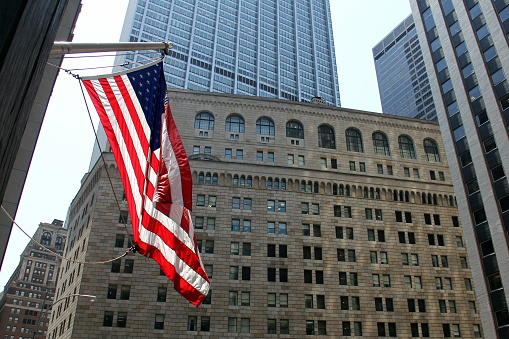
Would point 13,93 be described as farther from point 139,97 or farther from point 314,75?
point 314,75

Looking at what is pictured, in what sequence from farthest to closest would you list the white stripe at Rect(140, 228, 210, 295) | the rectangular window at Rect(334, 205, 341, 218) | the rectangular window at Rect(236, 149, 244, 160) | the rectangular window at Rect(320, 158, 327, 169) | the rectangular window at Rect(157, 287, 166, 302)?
1. the rectangular window at Rect(320, 158, 327, 169)
2. the rectangular window at Rect(236, 149, 244, 160)
3. the rectangular window at Rect(334, 205, 341, 218)
4. the rectangular window at Rect(157, 287, 166, 302)
5. the white stripe at Rect(140, 228, 210, 295)

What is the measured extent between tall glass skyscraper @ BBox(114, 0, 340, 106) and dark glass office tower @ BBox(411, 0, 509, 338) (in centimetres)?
9600

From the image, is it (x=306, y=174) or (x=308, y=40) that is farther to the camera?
(x=308, y=40)

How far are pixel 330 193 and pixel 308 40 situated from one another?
130 metres

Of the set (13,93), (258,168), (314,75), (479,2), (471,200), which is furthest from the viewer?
(314,75)

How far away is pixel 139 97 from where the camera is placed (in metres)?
13.9

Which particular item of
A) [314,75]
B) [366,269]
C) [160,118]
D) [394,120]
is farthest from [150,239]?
[314,75]

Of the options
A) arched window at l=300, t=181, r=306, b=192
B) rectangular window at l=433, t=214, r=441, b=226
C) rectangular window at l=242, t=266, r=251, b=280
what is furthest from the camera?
rectangular window at l=433, t=214, r=441, b=226

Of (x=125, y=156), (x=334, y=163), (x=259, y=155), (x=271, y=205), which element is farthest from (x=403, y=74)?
(x=125, y=156)

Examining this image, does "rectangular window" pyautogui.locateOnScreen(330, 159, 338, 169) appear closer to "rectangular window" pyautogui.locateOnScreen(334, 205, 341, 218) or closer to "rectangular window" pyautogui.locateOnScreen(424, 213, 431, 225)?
"rectangular window" pyautogui.locateOnScreen(334, 205, 341, 218)

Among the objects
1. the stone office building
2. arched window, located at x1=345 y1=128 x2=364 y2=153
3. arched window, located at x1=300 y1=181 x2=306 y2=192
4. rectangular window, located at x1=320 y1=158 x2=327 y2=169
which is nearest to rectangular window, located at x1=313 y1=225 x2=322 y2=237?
the stone office building

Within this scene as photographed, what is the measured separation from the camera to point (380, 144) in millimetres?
66438

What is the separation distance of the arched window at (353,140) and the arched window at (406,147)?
20.4 ft

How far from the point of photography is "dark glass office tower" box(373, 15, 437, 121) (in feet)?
468
